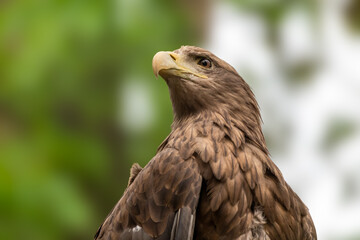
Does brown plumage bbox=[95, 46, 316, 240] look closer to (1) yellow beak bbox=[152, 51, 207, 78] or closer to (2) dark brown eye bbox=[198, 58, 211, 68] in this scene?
(1) yellow beak bbox=[152, 51, 207, 78]

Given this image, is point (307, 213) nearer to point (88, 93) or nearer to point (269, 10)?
point (88, 93)

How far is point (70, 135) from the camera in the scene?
662cm

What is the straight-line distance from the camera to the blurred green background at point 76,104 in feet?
20.3

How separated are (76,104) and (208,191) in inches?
125

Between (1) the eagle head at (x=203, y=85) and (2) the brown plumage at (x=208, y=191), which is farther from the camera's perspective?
(1) the eagle head at (x=203, y=85)

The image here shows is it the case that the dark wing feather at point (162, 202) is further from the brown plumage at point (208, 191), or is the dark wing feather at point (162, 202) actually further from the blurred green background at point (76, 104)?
the blurred green background at point (76, 104)

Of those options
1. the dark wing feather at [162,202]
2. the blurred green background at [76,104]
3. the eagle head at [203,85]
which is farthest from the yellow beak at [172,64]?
the blurred green background at [76,104]

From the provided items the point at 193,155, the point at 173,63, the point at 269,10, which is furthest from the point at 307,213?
the point at 269,10

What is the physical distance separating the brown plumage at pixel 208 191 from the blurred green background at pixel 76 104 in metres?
2.05

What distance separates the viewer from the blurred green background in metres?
6.18

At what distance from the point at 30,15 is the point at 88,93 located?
36.0 inches

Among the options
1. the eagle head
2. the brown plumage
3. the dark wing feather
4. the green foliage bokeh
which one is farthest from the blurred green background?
the dark wing feather

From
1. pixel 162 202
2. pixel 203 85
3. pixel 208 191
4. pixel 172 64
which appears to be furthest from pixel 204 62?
pixel 162 202

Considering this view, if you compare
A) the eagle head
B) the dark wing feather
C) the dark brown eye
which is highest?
the dark brown eye
